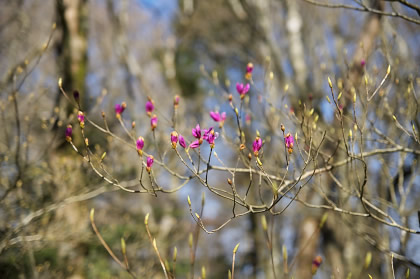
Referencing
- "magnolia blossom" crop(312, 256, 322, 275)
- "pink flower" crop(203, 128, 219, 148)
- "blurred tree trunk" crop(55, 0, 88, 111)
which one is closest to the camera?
"pink flower" crop(203, 128, 219, 148)

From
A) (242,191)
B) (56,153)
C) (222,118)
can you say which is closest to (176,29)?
(242,191)

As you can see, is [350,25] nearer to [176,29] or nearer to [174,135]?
[176,29]

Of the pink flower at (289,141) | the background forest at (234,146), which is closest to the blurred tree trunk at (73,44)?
the background forest at (234,146)

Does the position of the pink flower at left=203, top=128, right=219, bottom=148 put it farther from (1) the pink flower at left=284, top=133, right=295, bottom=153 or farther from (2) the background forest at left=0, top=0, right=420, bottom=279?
(1) the pink flower at left=284, top=133, right=295, bottom=153

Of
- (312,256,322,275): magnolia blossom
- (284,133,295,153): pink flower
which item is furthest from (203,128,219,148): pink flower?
(312,256,322,275): magnolia blossom

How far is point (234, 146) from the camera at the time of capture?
2.25 metres

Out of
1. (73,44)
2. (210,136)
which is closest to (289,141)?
(210,136)

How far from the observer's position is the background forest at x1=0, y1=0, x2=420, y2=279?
1808 mm

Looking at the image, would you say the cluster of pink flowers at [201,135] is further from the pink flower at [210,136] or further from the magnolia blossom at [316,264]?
the magnolia blossom at [316,264]

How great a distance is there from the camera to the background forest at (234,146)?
1.81 metres

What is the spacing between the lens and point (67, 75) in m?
4.24

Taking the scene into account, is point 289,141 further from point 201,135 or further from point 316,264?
point 316,264

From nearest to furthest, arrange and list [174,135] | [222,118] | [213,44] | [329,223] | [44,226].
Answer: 1. [174,135]
2. [222,118]
3. [44,226]
4. [329,223]
5. [213,44]

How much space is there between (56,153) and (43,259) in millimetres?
1804
